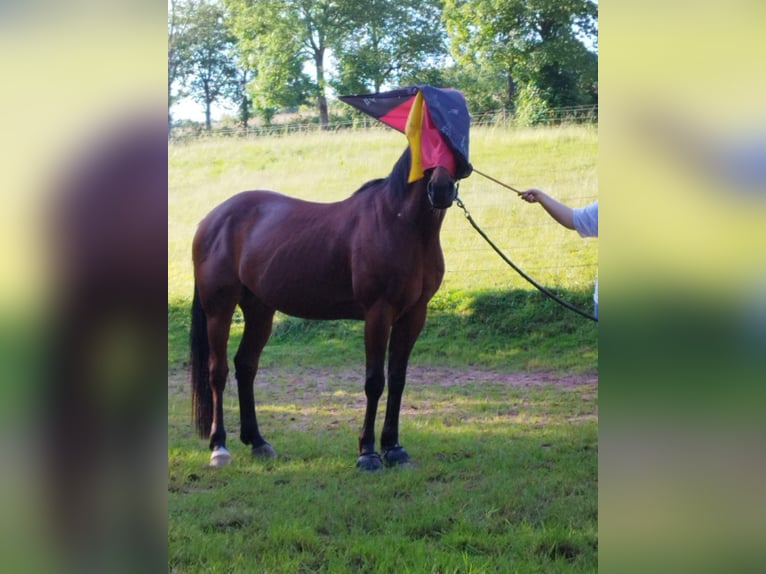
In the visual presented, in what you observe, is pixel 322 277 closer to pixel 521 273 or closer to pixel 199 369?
pixel 199 369

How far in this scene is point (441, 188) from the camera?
317cm

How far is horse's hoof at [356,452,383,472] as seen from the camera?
3.45 metres

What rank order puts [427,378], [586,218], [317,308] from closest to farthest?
[586,218] → [427,378] → [317,308]

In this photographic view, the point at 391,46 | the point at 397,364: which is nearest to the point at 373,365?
the point at 397,364

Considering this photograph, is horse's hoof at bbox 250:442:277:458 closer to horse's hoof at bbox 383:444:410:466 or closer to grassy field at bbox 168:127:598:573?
grassy field at bbox 168:127:598:573

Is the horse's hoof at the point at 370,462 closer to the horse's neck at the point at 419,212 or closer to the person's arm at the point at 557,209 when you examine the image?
the horse's neck at the point at 419,212

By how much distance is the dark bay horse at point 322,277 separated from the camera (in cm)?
349

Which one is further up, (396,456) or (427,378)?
(427,378)

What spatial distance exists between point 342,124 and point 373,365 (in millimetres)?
1227

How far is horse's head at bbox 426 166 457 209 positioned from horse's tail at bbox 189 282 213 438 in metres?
1.54

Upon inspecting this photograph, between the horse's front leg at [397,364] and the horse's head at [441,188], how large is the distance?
1.98 feet

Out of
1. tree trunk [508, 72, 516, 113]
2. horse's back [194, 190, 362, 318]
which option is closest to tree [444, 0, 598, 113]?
tree trunk [508, 72, 516, 113]

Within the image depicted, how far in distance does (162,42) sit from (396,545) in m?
2.12

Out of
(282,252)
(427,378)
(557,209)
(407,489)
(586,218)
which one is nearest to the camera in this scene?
(586,218)
